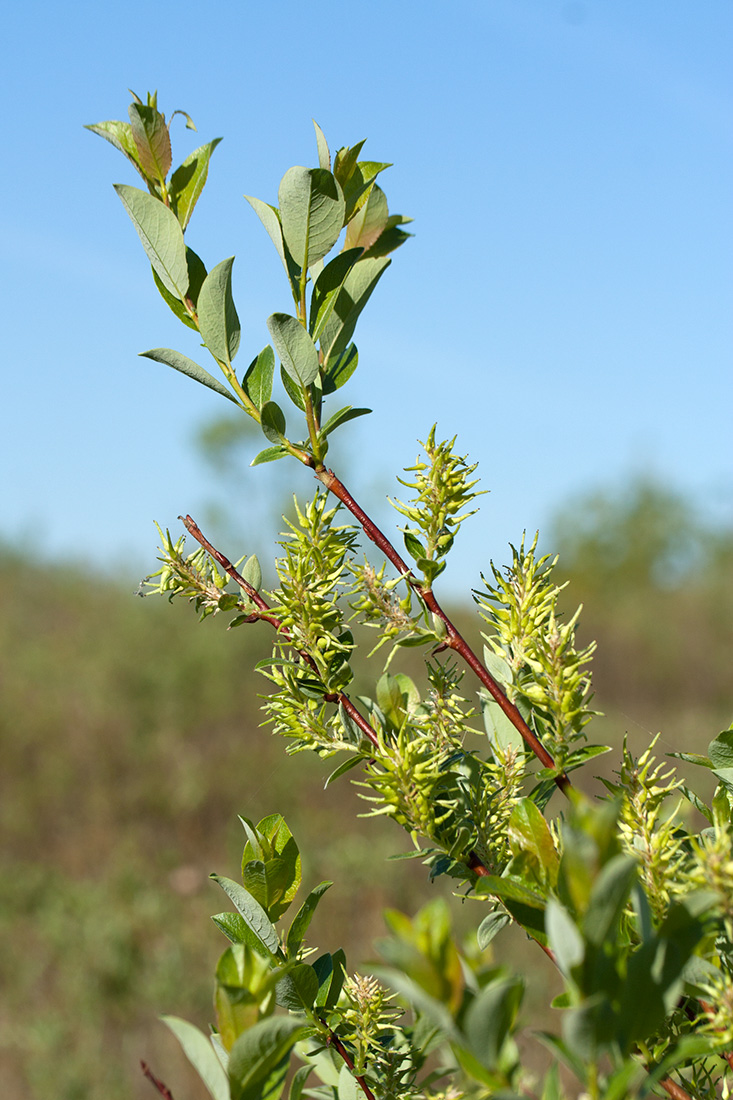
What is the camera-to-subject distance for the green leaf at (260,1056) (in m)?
0.43

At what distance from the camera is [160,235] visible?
69 cm

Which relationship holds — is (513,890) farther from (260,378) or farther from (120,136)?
(120,136)

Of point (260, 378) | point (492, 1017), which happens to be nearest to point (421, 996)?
point (492, 1017)

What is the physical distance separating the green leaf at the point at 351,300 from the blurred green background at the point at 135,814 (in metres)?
3.24

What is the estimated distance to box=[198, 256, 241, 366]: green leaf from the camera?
666 millimetres

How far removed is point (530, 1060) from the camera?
405 cm

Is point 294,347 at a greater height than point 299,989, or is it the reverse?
point 294,347

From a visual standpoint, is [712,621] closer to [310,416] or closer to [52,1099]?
[52,1099]

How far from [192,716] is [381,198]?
313 inches

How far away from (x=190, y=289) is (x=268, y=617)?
0.30 metres

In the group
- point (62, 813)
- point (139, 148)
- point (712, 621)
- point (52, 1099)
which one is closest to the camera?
point (139, 148)

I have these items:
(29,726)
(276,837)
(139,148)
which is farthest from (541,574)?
(29,726)

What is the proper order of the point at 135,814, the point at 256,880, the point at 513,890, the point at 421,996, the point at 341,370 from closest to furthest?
the point at 421,996 < the point at 513,890 < the point at 256,880 < the point at 341,370 < the point at 135,814

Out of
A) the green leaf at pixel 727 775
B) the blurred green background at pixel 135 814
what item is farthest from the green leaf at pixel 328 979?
the blurred green background at pixel 135 814
